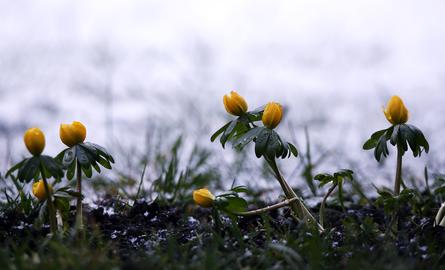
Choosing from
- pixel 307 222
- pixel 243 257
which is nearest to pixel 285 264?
pixel 243 257

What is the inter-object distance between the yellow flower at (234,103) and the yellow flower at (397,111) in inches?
21.8

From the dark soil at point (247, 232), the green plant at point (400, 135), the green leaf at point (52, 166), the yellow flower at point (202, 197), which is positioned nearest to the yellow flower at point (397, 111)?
the green plant at point (400, 135)

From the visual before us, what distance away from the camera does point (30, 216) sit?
261cm

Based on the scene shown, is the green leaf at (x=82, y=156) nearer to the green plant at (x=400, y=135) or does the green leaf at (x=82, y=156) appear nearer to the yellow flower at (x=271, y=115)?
the yellow flower at (x=271, y=115)

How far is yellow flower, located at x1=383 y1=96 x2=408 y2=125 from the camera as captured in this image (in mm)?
2135

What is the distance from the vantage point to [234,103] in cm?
228

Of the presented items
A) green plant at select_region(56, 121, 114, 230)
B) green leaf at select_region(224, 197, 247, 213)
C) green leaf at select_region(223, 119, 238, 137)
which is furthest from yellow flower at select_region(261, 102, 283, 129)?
green plant at select_region(56, 121, 114, 230)

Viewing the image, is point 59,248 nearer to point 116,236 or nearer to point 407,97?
point 116,236

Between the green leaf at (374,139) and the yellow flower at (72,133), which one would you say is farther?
the green leaf at (374,139)

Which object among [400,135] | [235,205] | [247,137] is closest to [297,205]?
[235,205]

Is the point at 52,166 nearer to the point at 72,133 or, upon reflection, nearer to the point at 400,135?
the point at 72,133

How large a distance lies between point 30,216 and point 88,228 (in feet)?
1.04

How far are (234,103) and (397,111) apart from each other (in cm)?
61

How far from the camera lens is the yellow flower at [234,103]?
2.28 m
